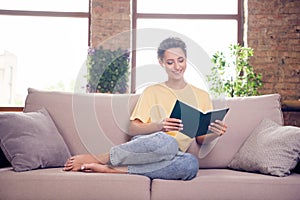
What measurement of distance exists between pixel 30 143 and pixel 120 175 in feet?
1.76

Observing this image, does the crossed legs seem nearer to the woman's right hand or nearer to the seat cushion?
the seat cushion

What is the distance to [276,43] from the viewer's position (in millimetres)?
5621

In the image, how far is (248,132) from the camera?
279 cm

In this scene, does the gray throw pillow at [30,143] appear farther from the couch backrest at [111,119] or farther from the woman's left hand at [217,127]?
the woman's left hand at [217,127]

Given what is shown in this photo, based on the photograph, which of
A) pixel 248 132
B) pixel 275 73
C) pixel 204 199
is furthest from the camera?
pixel 275 73

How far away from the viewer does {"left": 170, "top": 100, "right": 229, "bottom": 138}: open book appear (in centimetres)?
235

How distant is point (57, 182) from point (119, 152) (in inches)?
14.2

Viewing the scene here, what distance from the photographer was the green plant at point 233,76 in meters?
4.95

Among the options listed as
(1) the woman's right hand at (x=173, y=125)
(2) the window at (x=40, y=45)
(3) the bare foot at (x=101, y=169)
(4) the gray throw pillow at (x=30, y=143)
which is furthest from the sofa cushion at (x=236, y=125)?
(2) the window at (x=40, y=45)

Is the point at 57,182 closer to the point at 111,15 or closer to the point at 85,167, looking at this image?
the point at 85,167

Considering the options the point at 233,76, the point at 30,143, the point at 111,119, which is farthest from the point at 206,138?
the point at 233,76

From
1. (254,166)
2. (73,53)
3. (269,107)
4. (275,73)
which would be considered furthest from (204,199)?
(73,53)

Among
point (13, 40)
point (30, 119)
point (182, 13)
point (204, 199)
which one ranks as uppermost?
point (182, 13)

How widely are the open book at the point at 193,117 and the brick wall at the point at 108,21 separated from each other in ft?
11.1
